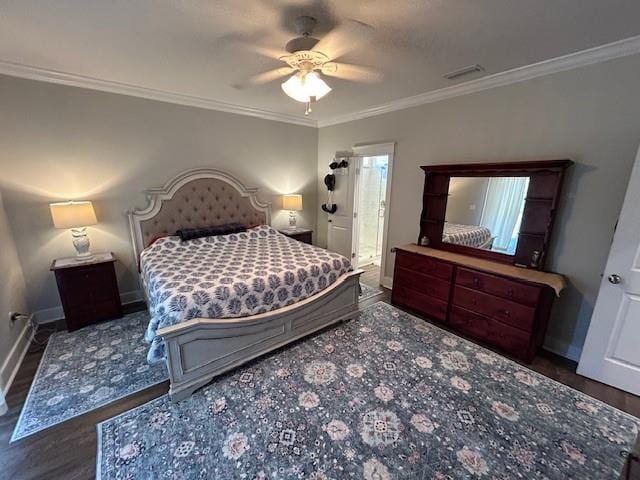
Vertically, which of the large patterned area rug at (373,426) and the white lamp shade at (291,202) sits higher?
the white lamp shade at (291,202)

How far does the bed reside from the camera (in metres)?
2.87

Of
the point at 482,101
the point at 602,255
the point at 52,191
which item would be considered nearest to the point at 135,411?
the point at 52,191

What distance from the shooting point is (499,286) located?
2.44 metres

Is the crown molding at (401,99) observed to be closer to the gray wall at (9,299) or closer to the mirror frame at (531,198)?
the mirror frame at (531,198)

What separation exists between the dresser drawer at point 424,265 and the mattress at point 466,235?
44 centimetres

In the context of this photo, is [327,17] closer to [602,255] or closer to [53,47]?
[53,47]

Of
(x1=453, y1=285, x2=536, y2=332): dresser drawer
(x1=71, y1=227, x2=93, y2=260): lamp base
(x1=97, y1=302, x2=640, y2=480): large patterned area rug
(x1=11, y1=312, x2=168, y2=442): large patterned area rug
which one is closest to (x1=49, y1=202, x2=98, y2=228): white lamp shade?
(x1=71, y1=227, x2=93, y2=260): lamp base

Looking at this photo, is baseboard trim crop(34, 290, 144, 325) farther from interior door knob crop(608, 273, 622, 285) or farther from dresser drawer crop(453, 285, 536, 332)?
interior door knob crop(608, 273, 622, 285)

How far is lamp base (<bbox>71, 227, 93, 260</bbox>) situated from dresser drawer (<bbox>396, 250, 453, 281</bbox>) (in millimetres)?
3456

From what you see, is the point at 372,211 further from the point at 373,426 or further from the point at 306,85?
the point at 373,426

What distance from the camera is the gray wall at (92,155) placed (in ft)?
8.68

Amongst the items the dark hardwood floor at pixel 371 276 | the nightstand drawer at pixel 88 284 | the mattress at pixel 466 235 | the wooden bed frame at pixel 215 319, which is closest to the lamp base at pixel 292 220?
the wooden bed frame at pixel 215 319

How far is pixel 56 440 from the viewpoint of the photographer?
1623mm

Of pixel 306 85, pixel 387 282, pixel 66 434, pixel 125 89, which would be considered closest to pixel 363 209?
pixel 387 282
